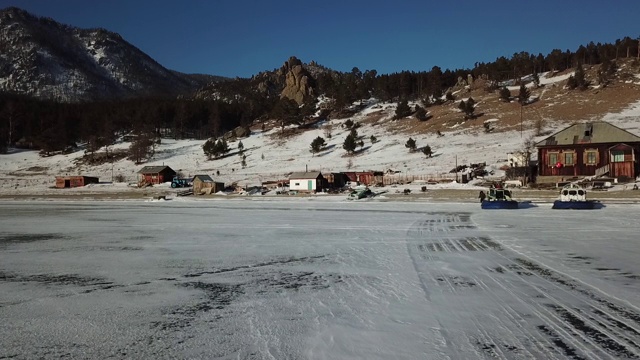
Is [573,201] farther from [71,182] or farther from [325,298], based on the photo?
[71,182]

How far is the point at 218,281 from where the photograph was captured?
36.5ft

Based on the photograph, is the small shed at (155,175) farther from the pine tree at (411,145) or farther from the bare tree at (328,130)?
the pine tree at (411,145)

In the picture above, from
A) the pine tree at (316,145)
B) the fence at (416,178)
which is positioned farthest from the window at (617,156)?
the pine tree at (316,145)

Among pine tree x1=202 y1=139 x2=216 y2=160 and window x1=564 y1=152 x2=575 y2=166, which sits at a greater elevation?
pine tree x1=202 y1=139 x2=216 y2=160

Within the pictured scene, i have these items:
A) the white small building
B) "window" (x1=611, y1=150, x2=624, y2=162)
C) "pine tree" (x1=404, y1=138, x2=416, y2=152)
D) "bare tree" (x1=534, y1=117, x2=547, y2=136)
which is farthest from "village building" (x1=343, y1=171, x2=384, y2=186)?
"bare tree" (x1=534, y1=117, x2=547, y2=136)

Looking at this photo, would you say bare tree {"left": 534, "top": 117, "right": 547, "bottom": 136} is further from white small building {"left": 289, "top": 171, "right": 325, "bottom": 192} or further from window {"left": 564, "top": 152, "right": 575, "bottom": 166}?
white small building {"left": 289, "top": 171, "right": 325, "bottom": 192}

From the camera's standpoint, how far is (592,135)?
198 feet

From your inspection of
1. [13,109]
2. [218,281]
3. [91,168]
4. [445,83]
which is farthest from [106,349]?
[13,109]

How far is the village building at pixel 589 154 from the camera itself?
186 ft

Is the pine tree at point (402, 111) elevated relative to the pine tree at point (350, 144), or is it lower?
elevated

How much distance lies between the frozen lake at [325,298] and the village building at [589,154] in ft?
150

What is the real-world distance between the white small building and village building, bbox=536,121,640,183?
99.7 feet

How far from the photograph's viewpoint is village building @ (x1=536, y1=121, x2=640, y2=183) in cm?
5656

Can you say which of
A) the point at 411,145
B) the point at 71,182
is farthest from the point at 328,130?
the point at 71,182
